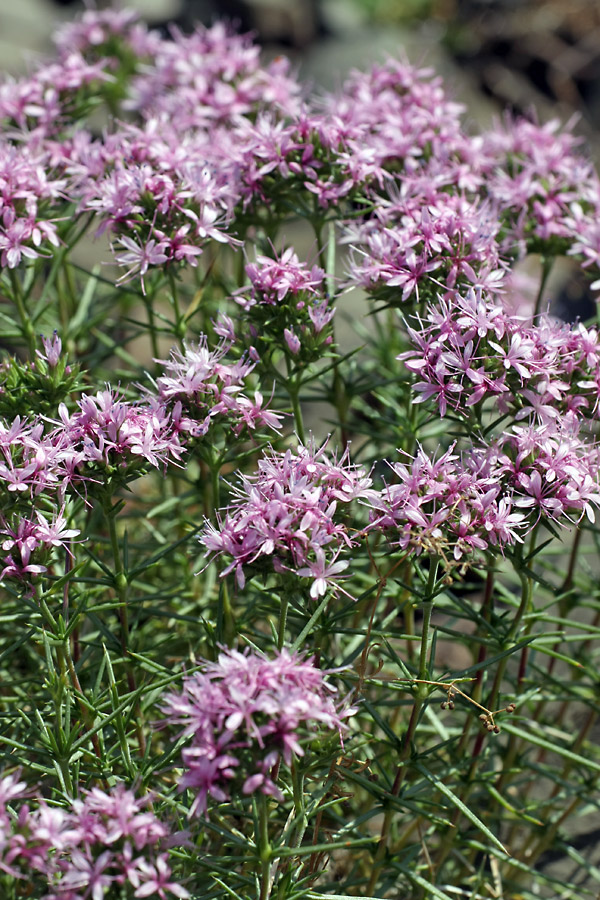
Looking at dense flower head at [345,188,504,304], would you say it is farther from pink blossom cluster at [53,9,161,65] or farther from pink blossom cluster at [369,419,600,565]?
pink blossom cluster at [53,9,161,65]

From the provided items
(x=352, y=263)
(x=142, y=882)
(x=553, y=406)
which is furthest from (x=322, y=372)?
(x=142, y=882)

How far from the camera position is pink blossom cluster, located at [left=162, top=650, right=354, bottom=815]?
163 cm

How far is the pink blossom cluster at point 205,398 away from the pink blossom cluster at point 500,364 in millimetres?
387

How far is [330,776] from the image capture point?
2.06 meters

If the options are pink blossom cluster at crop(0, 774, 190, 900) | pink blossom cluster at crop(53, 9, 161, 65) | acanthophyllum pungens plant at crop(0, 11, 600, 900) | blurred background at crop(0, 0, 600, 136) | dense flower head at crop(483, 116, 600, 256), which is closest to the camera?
pink blossom cluster at crop(0, 774, 190, 900)

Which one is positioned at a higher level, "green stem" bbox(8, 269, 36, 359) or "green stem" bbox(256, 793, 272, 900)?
"green stem" bbox(8, 269, 36, 359)

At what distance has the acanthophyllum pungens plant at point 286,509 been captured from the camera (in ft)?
6.26

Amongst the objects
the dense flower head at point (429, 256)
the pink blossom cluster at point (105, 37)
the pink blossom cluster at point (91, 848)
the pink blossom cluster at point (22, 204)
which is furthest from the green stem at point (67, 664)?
the pink blossom cluster at point (105, 37)

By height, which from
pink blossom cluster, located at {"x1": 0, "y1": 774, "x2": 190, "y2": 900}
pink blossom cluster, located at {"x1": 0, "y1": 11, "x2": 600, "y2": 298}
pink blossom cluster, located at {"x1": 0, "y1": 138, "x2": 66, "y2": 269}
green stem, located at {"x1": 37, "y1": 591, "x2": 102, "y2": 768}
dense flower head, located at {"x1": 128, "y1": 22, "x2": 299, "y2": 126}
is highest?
dense flower head, located at {"x1": 128, "y1": 22, "x2": 299, "y2": 126}

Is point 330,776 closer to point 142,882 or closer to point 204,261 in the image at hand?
point 142,882

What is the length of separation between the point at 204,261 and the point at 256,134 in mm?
1902

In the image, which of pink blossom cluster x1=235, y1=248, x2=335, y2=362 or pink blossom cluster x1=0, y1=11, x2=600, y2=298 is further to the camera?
pink blossom cluster x1=0, y1=11, x2=600, y2=298

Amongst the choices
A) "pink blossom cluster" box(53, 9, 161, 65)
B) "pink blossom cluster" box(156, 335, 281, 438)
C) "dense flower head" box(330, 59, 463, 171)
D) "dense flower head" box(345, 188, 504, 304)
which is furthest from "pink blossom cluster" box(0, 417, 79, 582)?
"pink blossom cluster" box(53, 9, 161, 65)

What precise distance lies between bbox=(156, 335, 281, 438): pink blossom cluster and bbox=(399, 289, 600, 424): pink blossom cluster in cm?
39
